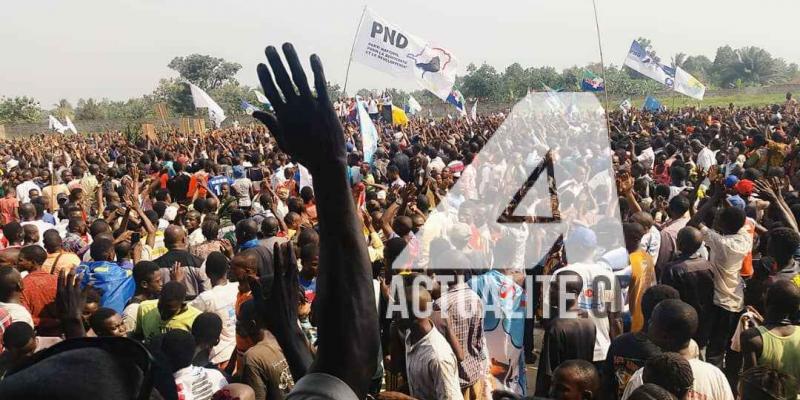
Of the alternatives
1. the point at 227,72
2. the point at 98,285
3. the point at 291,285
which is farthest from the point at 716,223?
the point at 227,72

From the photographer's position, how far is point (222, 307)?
161 inches

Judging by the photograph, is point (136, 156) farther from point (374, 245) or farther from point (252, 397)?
point (252, 397)

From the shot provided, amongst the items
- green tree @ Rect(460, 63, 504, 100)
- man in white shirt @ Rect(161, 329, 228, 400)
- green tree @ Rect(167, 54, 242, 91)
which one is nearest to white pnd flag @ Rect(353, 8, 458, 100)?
man in white shirt @ Rect(161, 329, 228, 400)

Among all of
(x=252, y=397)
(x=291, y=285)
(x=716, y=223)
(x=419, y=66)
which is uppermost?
(x=419, y=66)

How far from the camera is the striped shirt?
3.45m

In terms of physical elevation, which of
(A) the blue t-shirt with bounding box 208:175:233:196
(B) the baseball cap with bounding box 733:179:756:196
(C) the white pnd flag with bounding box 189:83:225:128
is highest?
(C) the white pnd flag with bounding box 189:83:225:128

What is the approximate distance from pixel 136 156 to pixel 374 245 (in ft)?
39.5

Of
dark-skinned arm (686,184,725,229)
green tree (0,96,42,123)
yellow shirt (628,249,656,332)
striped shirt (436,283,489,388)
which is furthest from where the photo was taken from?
green tree (0,96,42,123)

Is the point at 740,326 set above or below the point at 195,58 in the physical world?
below

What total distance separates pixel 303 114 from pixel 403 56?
12401 millimetres

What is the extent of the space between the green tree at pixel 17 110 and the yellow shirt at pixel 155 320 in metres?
43.4

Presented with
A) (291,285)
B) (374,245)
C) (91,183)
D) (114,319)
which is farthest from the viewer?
(91,183)

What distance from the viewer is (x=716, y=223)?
15.7ft

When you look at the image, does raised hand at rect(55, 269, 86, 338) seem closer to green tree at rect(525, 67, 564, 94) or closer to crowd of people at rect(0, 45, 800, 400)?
crowd of people at rect(0, 45, 800, 400)
